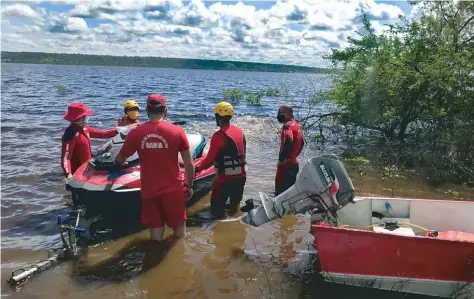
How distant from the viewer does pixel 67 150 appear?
6.82 metres

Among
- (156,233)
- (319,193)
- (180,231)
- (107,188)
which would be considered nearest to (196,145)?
(107,188)

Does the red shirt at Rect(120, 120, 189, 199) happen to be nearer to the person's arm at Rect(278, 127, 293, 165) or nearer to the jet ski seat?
the person's arm at Rect(278, 127, 293, 165)

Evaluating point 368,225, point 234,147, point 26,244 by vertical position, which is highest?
point 234,147

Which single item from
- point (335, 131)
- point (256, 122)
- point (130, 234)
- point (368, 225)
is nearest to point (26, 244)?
point (130, 234)

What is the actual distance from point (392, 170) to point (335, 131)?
4.06 m

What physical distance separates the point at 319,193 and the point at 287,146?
1.84 m

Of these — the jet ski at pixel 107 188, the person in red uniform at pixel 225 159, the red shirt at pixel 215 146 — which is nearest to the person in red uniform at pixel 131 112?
the jet ski at pixel 107 188

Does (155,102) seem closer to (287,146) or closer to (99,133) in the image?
(287,146)

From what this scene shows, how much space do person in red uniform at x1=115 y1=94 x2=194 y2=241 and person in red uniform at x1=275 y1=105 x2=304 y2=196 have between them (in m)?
2.04

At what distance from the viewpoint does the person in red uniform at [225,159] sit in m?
6.58

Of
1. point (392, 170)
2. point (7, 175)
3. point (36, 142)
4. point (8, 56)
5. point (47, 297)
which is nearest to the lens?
point (47, 297)

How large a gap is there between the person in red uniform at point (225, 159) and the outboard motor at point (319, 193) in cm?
131

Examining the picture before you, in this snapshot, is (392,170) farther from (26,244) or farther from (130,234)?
(26,244)

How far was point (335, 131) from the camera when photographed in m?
14.4
